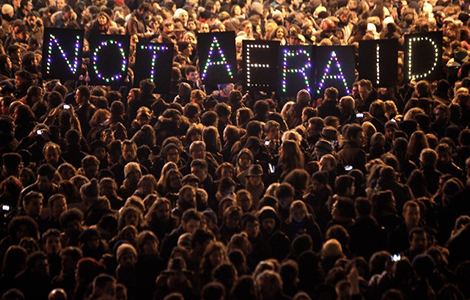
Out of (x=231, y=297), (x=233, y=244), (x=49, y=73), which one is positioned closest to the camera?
(x=231, y=297)

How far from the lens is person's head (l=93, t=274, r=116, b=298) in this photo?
38.3ft

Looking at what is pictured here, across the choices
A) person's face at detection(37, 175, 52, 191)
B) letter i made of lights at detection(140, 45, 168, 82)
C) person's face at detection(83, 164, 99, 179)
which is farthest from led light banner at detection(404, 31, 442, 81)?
person's face at detection(37, 175, 52, 191)

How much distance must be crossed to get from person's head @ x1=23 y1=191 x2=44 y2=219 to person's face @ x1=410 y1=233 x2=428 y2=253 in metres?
4.69

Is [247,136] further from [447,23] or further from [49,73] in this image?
[447,23]

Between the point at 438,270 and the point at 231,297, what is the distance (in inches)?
94.3

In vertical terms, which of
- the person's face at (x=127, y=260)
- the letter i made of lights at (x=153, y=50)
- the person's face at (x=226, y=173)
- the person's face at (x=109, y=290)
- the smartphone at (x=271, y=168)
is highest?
the letter i made of lights at (x=153, y=50)

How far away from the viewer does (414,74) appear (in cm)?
1975

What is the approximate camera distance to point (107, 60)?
1952 centimetres

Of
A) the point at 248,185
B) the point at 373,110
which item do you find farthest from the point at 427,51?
the point at 248,185

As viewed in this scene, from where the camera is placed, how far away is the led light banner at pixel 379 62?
1945cm

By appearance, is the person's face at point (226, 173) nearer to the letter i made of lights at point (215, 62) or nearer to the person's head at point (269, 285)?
the person's head at point (269, 285)

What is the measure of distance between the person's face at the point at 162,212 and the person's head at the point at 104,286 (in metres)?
1.91

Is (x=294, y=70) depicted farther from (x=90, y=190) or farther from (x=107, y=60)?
(x=90, y=190)

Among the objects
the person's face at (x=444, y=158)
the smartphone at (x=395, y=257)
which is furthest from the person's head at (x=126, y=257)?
the person's face at (x=444, y=158)
